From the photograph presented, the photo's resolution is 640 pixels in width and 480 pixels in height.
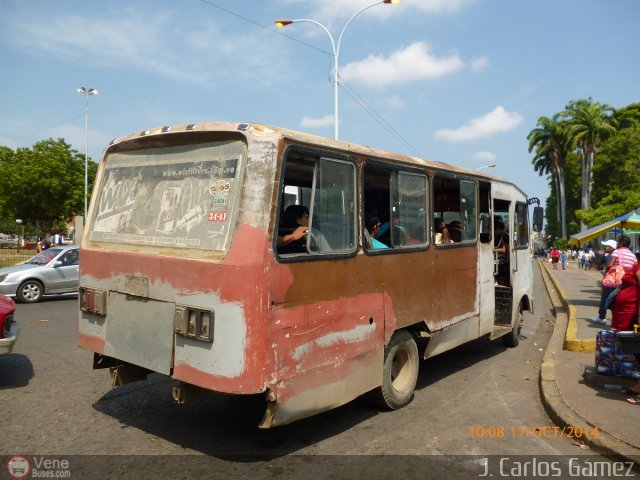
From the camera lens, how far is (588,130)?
178ft

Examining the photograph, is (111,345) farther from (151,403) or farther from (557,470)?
(557,470)

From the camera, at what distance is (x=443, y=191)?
648 centimetres

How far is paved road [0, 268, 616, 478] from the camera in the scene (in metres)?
4.11

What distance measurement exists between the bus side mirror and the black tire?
40.6ft

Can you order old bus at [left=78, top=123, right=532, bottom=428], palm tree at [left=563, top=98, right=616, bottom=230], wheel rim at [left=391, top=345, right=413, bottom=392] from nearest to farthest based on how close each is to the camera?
old bus at [left=78, top=123, right=532, bottom=428]
wheel rim at [left=391, top=345, right=413, bottom=392]
palm tree at [left=563, top=98, right=616, bottom=230]

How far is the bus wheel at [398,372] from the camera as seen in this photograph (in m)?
5.14

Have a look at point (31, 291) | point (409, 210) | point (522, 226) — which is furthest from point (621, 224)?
point (31, 291)

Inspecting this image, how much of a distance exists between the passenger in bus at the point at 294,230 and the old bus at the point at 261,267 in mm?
15

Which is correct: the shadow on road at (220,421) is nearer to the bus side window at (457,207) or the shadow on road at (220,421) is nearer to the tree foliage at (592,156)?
the bus side window at (457,207)

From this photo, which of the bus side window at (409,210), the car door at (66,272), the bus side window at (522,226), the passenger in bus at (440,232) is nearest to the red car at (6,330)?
the bus side window at (409,210)

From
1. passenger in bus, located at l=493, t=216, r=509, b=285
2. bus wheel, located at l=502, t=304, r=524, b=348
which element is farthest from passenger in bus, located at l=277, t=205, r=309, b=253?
bus wheel, located at l=502, t=304, r=524, b=348

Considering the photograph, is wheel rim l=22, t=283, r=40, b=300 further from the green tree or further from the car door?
the green tree

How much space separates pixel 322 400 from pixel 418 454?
962 mm

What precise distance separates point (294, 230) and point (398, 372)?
2.39m
